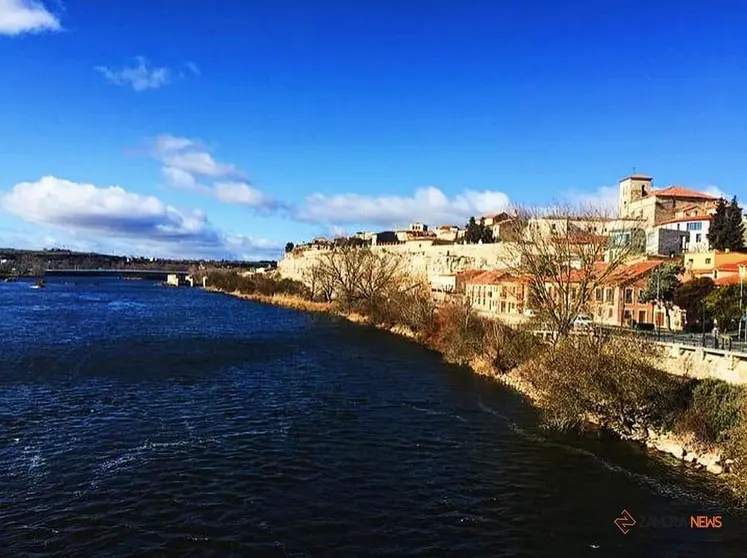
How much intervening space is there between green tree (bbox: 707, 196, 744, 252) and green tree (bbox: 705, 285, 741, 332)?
71.8 feet

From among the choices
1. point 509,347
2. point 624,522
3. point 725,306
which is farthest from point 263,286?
point 624,522

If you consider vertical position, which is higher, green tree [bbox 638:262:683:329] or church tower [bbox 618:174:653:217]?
church tower [bbox 618:174:653:217]

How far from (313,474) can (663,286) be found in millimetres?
28895

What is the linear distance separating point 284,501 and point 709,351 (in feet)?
53.1

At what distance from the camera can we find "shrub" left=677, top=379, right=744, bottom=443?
18.6 metres

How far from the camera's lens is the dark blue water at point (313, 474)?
1341 centimetres

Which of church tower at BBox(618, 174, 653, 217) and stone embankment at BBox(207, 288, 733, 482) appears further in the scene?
church tower at BBox(618, 174, 653, 217)

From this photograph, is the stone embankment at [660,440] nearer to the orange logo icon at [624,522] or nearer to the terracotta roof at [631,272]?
the orange logo icon at [624,522]

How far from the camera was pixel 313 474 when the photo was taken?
1716cm

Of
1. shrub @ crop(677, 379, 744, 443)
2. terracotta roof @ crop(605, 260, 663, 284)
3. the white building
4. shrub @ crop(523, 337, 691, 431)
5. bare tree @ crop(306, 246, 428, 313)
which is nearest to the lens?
shrub @ crop(677, 379, 744, 443)

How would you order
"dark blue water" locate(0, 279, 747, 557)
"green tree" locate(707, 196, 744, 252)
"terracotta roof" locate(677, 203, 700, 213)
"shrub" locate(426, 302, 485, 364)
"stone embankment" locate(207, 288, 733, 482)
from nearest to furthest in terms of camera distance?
1. "dark blue water" locate(0, 279, 747, 557)
2. "stone embankment" locate(207, 288, 733, 482)
3. "shrub" locate(426, 302, 485, 364)
4. "green tree" locate(707, 196, 744, 252)
5. "terracotta roof" locate(677, 203, 700, 213)

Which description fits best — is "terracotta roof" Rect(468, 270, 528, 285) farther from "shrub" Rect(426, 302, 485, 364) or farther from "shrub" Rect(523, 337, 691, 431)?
"shrub" Rect(523, 337, 691, 431)

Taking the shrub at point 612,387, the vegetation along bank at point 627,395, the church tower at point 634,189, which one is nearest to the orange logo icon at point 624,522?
the vegetation along bank at point 627,395

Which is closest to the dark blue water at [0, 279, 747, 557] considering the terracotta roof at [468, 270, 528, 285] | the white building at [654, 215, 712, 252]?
the terracotta roof at [468, 270, 528, 285]
